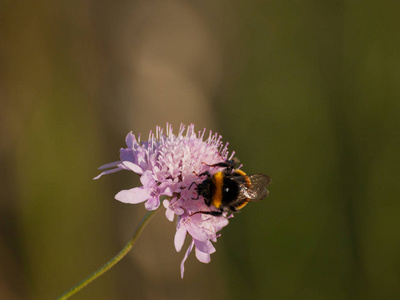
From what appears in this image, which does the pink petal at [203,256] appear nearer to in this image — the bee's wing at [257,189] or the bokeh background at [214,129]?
the bee's wing at [257,189]

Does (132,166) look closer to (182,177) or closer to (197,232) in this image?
(182,177)

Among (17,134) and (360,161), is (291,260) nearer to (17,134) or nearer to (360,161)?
(360,161)

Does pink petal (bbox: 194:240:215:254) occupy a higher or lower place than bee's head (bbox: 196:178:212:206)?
lower

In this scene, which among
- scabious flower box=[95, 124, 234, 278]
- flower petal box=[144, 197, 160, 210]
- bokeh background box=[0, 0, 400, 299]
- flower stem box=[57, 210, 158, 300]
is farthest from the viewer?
bokeh background box=[0, 0, 400, 299]

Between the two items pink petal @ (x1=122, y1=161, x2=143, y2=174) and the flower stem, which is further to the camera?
pink petal @ (x1=122, y1=161, x2=143, y2=174)

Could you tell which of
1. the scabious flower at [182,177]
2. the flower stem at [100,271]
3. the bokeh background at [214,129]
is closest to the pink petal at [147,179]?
the scabious flower at [182,177]

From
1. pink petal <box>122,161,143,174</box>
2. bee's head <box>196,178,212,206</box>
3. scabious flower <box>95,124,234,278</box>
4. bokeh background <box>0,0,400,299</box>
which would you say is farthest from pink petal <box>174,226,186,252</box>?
bokeh background <box>0,0,400,299</box>

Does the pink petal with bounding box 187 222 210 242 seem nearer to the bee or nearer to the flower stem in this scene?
the bee

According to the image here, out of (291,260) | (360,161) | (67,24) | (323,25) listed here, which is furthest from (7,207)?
(323,25)
